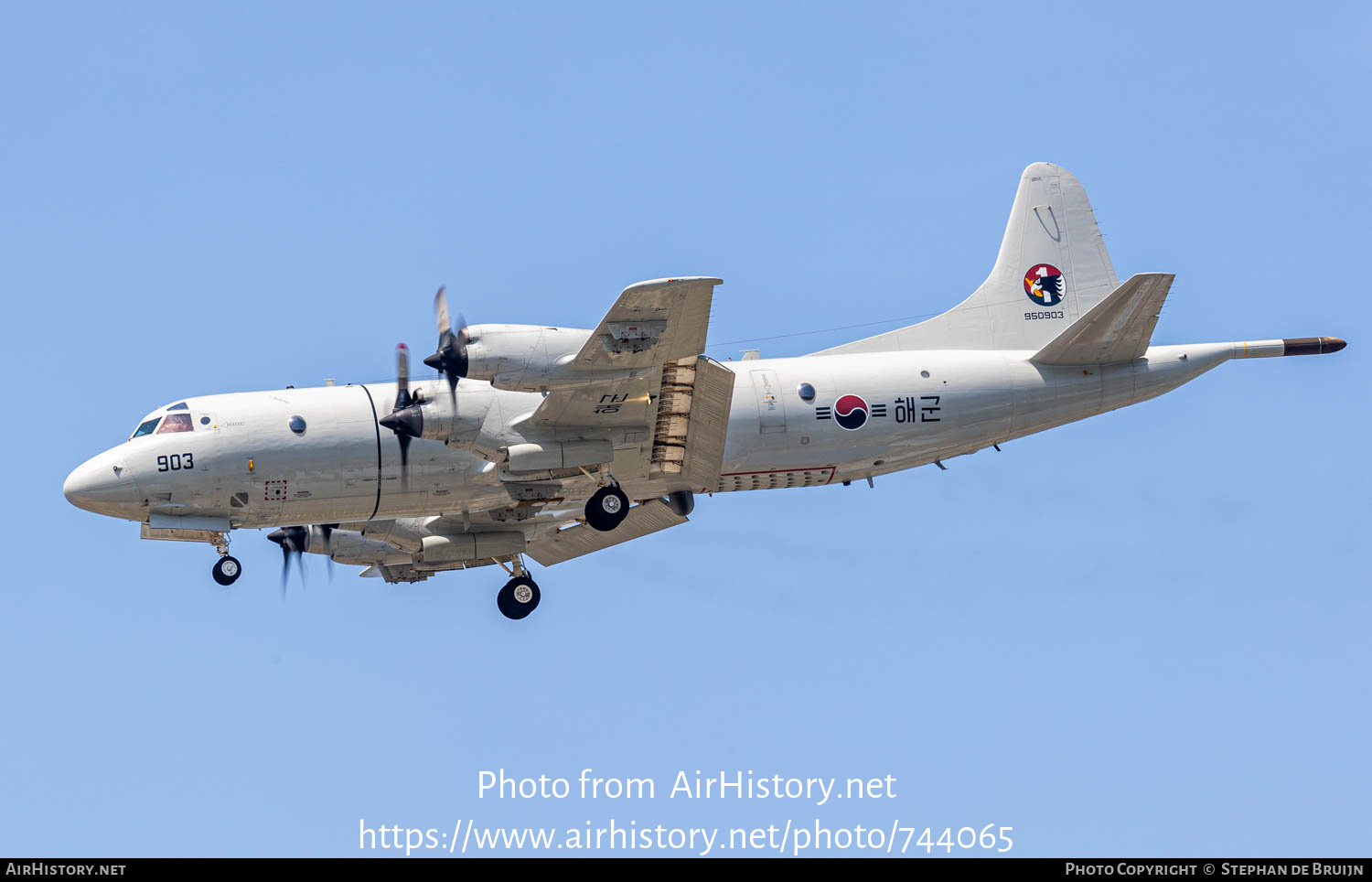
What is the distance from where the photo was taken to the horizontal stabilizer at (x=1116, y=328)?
29250 mm

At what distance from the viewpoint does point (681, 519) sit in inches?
1225

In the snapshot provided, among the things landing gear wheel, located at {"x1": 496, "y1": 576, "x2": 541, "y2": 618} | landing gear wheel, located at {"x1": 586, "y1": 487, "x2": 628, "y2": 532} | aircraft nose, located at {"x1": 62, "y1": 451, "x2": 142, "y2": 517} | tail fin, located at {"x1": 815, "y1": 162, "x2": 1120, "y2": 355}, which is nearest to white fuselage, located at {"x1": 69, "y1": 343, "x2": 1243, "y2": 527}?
aircraft nose, located at {"x1": 62, "y1": 451, "x2": 142, "y2": 517}

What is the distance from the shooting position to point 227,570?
28.6 metres

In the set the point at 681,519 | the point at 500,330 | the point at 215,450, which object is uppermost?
the point at 500,330

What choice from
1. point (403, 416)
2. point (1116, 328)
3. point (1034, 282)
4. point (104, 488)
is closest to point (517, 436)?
point (403, 416)

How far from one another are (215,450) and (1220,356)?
18.5 metres

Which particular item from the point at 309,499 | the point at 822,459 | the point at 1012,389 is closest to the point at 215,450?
the point at 309,499

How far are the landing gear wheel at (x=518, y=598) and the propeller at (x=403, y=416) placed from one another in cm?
483

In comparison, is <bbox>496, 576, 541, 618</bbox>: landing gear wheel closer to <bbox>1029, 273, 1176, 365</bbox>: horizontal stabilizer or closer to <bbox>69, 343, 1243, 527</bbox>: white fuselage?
<bbox>69, 343, 1243, 527</bbox>: white fuselage

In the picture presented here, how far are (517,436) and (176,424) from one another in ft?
19.2

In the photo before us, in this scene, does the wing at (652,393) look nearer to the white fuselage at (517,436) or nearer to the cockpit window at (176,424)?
the white fuselage at (517,436)

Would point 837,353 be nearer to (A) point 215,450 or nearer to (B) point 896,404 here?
(B) point 896,404

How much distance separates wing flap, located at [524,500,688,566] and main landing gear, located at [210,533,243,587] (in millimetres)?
6384

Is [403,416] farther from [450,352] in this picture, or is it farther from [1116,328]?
[1116,328]
